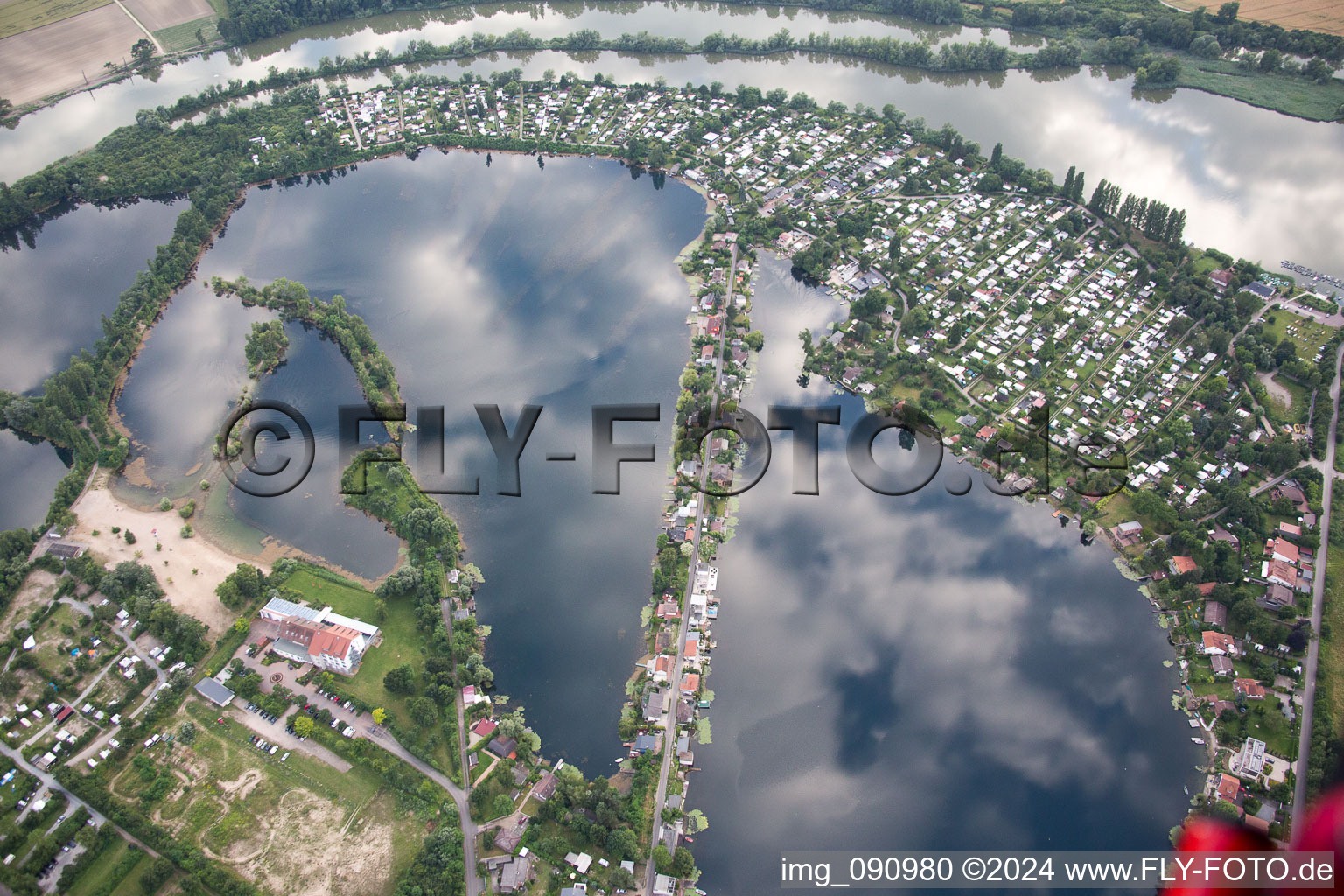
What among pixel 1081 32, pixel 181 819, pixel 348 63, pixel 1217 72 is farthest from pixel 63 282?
pixel 1217 72

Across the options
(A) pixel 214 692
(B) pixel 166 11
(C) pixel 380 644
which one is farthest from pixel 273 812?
(B) pixel 166 11

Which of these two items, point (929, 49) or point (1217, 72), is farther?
point (929, 49)

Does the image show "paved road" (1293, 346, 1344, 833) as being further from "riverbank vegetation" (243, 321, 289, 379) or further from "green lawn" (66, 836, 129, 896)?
"riverbank vegetation" (243, 321, 289, 379)

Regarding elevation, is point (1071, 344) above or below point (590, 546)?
above

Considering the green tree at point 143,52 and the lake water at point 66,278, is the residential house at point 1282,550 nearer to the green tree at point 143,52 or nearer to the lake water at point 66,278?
the lake water at point 66,278

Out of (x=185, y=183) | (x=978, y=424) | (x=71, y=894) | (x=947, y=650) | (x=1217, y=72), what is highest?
(x=1217, y=72)

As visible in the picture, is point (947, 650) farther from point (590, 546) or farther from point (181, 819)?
point (181, 819)
